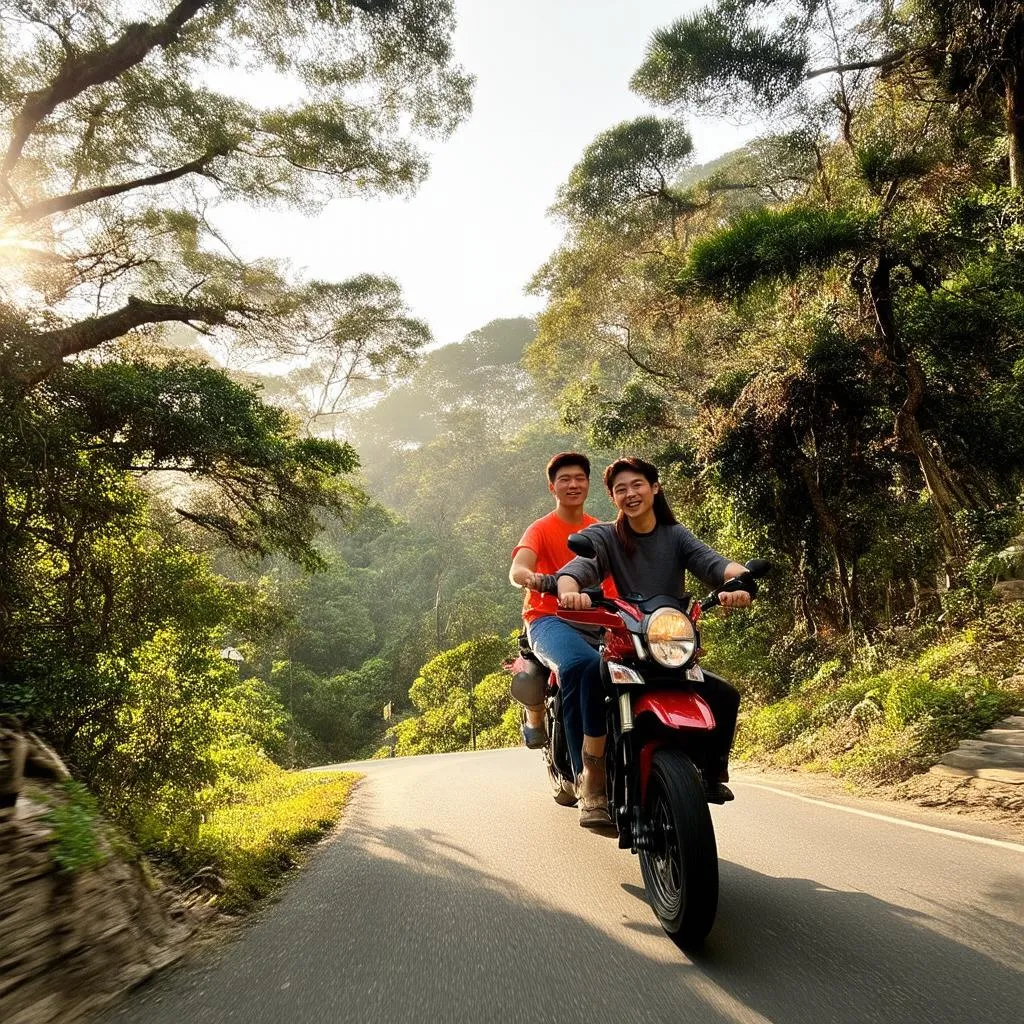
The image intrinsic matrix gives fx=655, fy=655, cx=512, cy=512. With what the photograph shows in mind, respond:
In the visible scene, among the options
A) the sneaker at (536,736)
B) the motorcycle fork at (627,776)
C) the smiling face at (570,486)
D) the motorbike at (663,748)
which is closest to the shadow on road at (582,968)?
the motorbike at (663,748)

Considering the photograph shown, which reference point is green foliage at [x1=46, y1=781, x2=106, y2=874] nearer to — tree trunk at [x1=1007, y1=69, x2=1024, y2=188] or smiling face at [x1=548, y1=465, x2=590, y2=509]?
smiling face at [x1=548, y1=465, x2=590, y2=509]

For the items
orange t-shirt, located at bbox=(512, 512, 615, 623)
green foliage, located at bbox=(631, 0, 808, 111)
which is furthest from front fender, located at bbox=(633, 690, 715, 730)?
green foliage, located at bbox=(631, 0, 808, 111)

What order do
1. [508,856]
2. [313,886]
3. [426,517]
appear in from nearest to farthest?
[313,886], [508,856], [426,517]

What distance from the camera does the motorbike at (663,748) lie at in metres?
2.35

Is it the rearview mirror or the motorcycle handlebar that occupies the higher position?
the rearview mirror

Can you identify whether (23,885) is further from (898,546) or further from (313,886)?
(898,546)

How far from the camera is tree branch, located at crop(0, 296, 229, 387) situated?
20.6ft

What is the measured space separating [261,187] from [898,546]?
13.2 m

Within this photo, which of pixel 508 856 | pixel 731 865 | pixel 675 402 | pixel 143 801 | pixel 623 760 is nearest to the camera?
pixel 623 760

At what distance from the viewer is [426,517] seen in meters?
53.0

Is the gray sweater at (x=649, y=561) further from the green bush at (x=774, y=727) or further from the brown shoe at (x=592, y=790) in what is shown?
the green bush at (x=774, y=727)

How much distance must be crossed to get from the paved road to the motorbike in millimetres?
216

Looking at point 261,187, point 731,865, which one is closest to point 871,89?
point 261,187

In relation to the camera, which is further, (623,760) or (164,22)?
(164,22)
